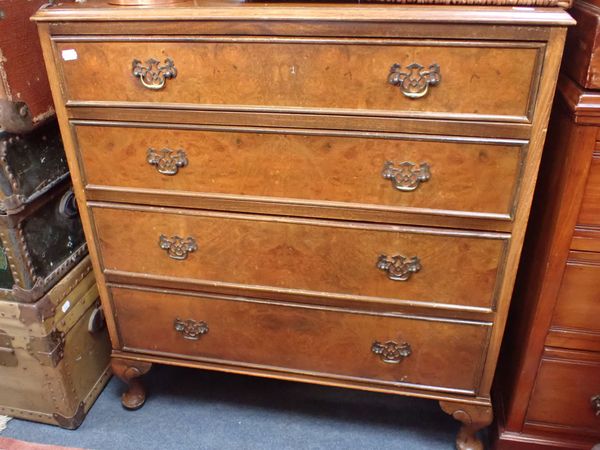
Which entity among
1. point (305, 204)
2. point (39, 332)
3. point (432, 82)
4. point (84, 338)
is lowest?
point (84, 338)

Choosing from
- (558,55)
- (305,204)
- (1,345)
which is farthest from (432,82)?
(1,345)

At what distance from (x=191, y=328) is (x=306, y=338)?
32 cm

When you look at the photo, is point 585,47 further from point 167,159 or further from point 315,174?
point 167,159

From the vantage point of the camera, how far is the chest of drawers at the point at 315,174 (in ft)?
3.34

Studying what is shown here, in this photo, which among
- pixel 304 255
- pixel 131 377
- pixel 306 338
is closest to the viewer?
pixel 304 255

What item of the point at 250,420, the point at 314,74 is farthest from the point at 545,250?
the point at 250,420

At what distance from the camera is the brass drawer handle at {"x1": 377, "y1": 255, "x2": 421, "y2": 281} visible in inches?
47.4

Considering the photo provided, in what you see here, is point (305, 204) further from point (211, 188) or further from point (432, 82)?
point (432, 82)

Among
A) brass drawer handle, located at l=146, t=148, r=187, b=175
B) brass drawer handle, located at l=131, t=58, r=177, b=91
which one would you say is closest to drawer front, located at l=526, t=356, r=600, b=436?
brass drawer handle, located at l=146, t=148, r=187, b=175

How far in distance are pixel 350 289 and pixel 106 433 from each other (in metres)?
0.89

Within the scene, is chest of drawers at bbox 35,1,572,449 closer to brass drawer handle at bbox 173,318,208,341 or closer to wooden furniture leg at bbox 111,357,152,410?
brass drawer handle at bbox 173,318,208,341

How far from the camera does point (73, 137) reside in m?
1.23

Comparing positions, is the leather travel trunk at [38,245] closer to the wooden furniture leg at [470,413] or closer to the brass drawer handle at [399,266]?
the brass drawer handle at [399,266]

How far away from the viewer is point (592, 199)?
44.1 inches
